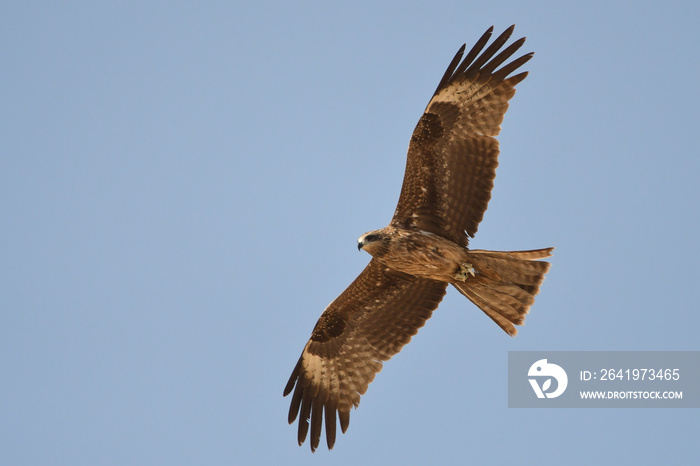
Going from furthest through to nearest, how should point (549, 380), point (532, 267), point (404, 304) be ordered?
point (549, 380) → point (404, 304) → point (532, 267)

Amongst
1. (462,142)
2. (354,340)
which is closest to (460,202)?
(462,142)

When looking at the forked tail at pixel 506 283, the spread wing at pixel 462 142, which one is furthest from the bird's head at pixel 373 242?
the forked tail at pixel 506 283

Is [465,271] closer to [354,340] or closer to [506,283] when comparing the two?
[506,283]

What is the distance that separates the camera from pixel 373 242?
40.1 ft

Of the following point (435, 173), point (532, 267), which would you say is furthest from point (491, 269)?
point (435, 173)

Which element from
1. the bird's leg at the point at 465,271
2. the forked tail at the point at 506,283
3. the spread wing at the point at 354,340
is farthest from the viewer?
the spread wing at the point at 354,340

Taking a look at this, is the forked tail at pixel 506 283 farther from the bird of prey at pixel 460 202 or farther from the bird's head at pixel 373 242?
the bird's head at pixel 373 242

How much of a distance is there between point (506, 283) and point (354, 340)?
249 centimetres

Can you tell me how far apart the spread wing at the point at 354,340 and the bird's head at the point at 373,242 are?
2.53 ft

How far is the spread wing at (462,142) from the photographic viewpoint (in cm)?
1198

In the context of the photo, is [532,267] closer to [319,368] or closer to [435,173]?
[435,173]

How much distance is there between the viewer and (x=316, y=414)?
43.7 feet

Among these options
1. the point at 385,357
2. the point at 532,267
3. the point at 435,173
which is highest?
the point at 435,173

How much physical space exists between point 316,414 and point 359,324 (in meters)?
1.37
